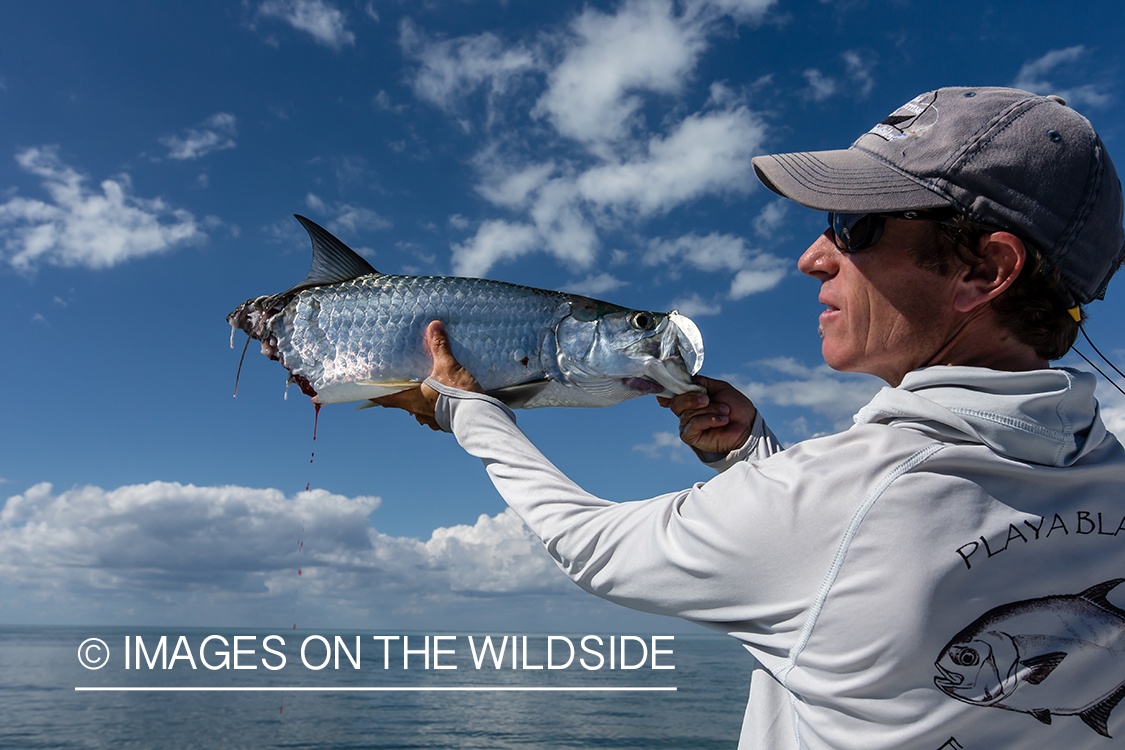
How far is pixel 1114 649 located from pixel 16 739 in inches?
1170

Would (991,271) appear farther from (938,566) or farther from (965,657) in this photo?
(965,657)

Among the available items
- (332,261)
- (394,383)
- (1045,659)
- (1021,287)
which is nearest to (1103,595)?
(1045,659)

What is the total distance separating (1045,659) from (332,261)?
3.22 m

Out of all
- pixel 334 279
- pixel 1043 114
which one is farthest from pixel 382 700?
pixel 1043 114

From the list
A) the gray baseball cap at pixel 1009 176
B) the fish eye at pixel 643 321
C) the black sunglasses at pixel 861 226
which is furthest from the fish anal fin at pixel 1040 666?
the fish eye at pixel 643 321

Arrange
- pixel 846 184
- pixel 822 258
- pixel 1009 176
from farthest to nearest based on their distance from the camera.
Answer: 1. pixel 822 258
2. pixel 846 184
3. pixel 1009 176

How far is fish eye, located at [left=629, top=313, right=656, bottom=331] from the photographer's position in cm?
320

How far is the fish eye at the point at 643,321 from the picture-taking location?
10.5 feet

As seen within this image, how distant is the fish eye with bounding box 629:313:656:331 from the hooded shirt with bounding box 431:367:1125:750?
5.26ft

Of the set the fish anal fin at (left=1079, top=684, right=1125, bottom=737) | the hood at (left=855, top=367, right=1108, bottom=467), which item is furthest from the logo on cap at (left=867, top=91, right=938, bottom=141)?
the fish anal fin at (left=1079, top=684, right=1125, bottom=737)

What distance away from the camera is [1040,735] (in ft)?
4.97

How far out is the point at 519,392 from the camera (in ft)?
10.0

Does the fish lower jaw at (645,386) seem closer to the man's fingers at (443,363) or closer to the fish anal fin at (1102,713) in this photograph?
the man's fingers at (443,363)

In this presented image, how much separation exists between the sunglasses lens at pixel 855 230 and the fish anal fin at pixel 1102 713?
1183mm
